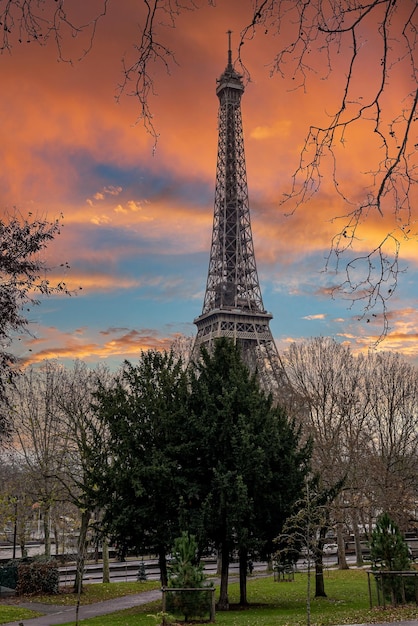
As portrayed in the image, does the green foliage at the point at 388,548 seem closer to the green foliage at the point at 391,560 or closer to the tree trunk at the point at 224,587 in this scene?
the green foliage at the point at 391,560

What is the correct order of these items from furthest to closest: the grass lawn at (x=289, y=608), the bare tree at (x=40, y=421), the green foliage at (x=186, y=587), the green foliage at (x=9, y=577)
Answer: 1. the bare tree at (x=40, y=421)
2. the green foliage at (x=9, y=577)
3. the green foliage at (x=186, y=587)
4. the grass lawn at (x=289, y=608)

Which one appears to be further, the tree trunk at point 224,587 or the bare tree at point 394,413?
the bare tree at point 394,413

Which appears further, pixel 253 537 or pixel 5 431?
pixel 253 537

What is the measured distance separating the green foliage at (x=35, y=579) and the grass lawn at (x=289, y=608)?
1713 millimetres

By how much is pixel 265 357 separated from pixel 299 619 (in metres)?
43.3

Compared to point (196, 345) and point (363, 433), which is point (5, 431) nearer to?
point (363, 433)

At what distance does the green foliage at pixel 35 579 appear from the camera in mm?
31344

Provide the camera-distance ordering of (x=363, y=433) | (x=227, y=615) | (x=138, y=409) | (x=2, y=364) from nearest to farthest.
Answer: (x=2, y=364)
(x=227, y=615)
(x=138, y=409)
(x=363, y=433)

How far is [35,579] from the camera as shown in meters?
31.4

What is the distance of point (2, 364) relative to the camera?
1762cm

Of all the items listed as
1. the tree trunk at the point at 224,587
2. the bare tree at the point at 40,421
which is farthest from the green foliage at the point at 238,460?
the bare tree at the point at 40,421

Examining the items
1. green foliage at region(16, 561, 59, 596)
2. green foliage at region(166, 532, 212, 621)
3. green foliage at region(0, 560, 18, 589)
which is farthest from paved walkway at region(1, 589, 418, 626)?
green foliage at region(166, 532, 212, 621)

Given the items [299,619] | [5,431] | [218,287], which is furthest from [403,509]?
[218,287]

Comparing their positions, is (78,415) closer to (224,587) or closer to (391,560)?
(224,587)
